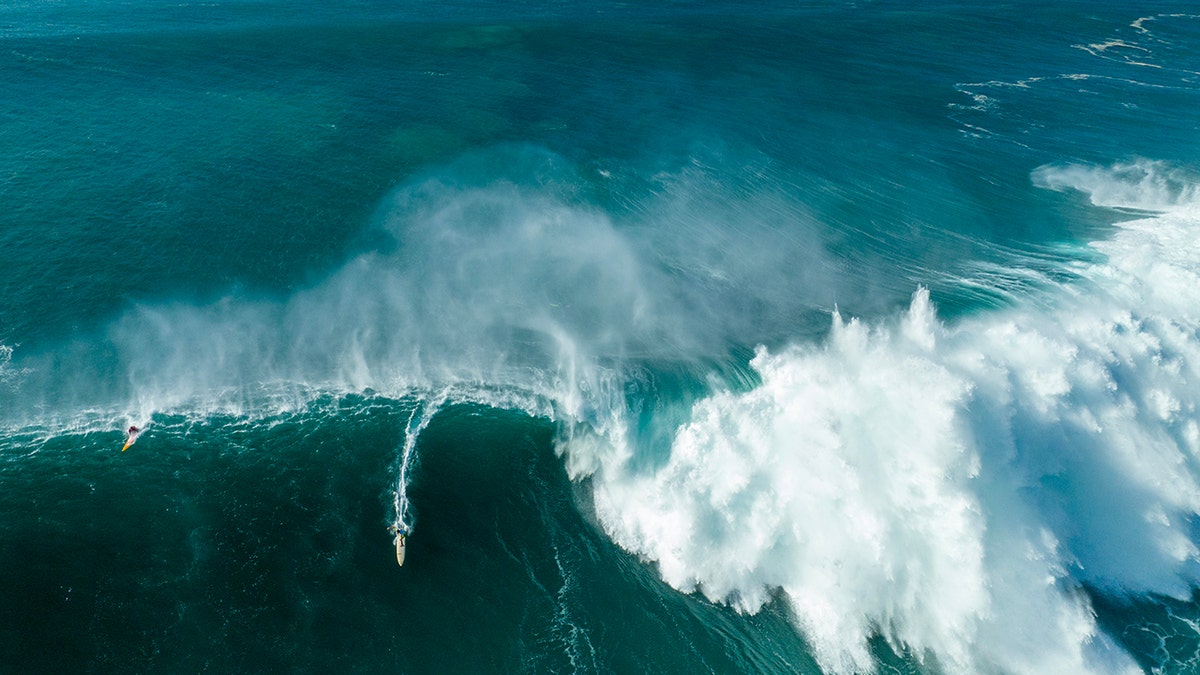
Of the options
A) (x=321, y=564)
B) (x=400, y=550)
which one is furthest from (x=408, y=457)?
(x=321, y=564)

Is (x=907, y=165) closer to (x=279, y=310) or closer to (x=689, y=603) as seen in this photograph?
(x=689, y=603)

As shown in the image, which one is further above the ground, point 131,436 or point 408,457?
point 131,436

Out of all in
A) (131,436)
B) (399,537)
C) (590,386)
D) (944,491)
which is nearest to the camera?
(399,537)

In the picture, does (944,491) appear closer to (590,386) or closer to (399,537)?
(590,386)

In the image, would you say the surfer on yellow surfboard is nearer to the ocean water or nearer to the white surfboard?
the ocean water

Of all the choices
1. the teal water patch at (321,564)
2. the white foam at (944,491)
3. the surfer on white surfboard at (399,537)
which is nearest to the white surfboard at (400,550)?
the surfer on white surfboard at (399,537)

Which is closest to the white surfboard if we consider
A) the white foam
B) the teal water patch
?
the teal water patch

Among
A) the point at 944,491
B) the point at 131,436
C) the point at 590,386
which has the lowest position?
the point at 131,436
